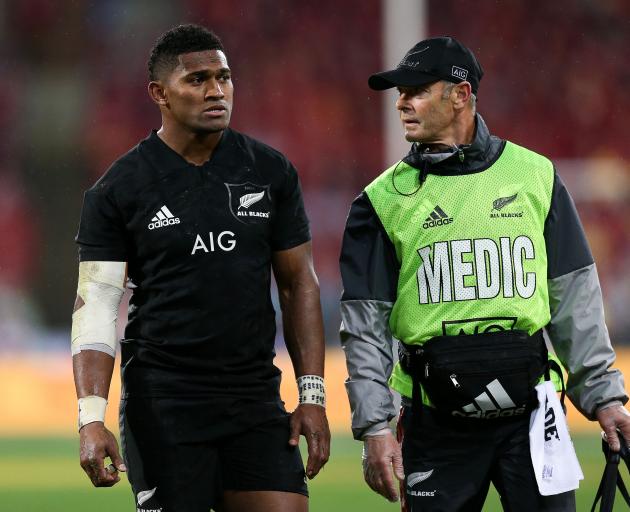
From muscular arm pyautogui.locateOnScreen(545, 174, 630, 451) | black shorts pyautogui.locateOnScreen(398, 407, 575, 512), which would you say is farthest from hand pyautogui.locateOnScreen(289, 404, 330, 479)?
muscular arm pyautogui.locateOnScreen(545, 174, 630, 451)

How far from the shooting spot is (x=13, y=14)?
2102 centimetres

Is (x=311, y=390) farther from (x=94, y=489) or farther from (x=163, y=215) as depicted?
(x=94, y=489)

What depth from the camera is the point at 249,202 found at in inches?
175

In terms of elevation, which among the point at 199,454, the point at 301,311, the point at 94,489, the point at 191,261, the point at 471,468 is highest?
the point at 191,261

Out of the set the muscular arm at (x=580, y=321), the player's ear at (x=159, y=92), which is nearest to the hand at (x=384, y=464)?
the muscular arm at (x=580, y=321)

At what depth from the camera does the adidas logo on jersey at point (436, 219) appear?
4.35 meters

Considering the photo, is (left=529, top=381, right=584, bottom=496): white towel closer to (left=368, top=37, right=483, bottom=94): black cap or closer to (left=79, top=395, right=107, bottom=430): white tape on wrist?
(left=368, top=37, right=483, bottom=94): black cap

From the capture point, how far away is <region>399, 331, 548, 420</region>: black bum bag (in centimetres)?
423

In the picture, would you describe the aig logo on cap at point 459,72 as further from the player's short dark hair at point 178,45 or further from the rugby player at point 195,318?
the player's short dark hair at point 178,45

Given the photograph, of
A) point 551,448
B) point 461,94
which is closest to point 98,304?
point 461,94

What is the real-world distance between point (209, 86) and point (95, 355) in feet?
3.13

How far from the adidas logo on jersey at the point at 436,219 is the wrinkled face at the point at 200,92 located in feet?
2.42

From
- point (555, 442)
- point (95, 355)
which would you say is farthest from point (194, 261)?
point (555, 442)

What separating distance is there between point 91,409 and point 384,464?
3.09ft
